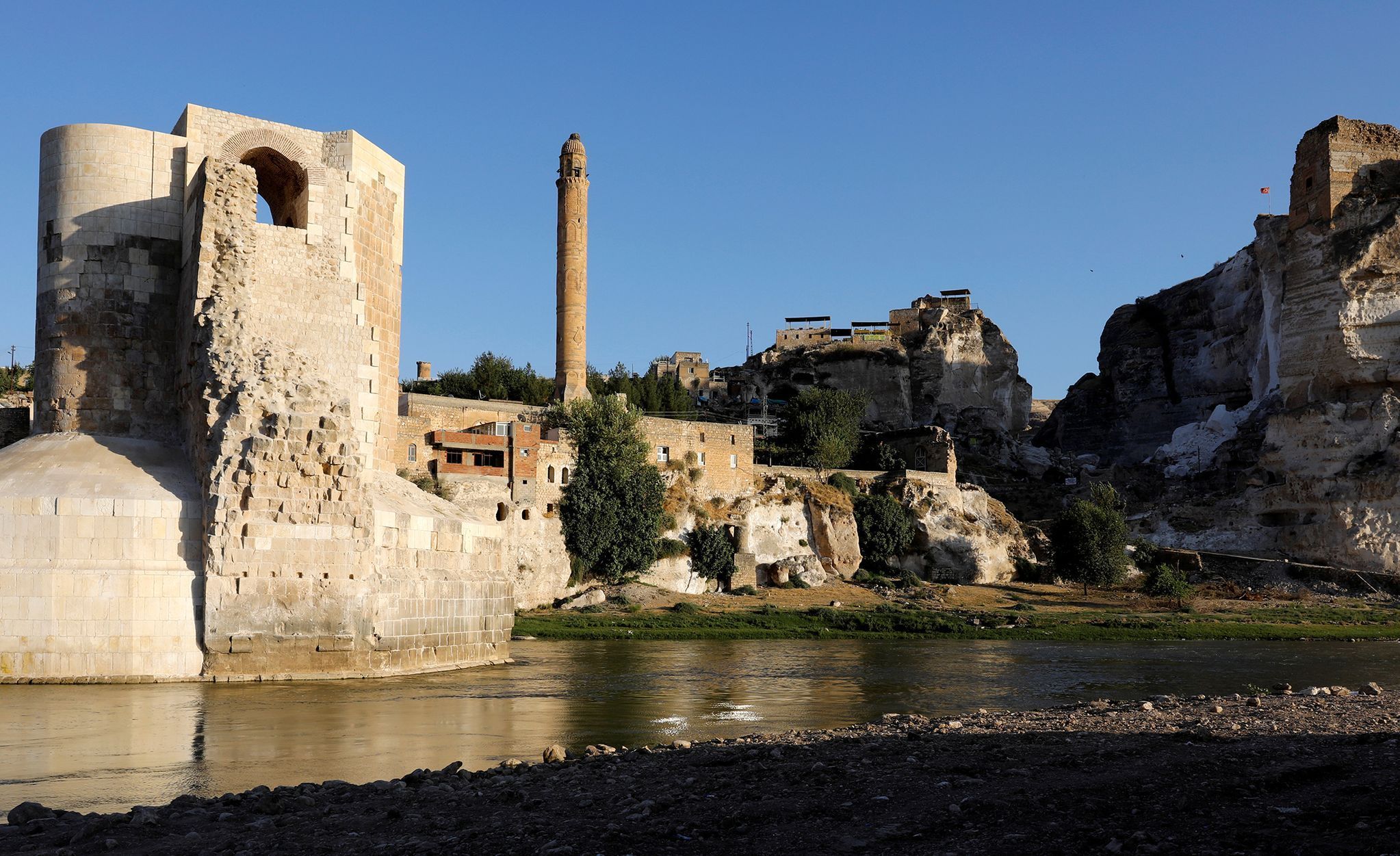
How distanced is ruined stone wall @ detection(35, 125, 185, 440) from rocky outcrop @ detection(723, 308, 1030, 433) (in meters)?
51.8

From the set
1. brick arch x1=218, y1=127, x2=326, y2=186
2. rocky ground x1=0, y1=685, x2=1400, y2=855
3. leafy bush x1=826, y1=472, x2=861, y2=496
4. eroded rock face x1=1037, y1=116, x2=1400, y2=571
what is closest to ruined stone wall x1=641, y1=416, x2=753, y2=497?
leafy bush x1=826, y1=472, x2=861, y2=496

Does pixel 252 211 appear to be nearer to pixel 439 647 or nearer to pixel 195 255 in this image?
pixel 195 255

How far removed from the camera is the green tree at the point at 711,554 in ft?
136

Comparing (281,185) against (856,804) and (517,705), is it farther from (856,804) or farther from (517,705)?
(856,804)

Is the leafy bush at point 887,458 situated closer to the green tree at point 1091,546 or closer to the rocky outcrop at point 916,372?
the green tree at point 1091,546

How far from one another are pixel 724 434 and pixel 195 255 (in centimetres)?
2853

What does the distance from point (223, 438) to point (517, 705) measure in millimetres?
6077

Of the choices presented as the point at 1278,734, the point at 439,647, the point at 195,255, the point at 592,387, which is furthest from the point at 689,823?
the point at 592,387

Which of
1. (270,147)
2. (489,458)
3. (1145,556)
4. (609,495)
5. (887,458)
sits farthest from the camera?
(887,458)

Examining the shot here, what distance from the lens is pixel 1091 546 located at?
42844 mm

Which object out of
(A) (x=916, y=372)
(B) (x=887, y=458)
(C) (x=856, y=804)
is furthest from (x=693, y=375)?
(C) (x=856, y=804)

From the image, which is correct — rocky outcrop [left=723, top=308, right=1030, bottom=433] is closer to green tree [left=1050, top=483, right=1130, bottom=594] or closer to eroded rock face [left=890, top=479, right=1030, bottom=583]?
eroded rock face [left=890, top=479, right=1030, bottom=583]

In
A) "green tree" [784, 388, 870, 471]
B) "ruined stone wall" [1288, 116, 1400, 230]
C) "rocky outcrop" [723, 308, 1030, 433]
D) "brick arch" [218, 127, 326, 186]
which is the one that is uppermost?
"ruined stone wall" [1288, 116, 1400, 230]

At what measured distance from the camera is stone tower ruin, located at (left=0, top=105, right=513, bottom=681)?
16641 millimetres
